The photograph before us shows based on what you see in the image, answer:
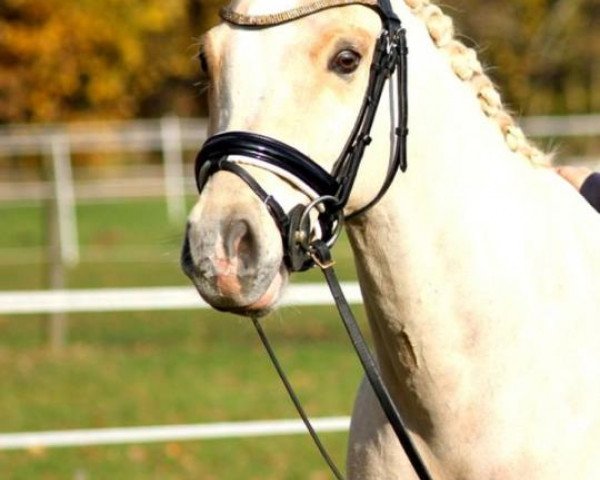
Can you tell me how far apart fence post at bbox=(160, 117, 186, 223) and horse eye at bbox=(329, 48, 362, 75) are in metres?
20.7

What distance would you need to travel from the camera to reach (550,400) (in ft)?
10.8

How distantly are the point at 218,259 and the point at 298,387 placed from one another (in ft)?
27.0

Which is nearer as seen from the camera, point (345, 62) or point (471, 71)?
point (345, 62)

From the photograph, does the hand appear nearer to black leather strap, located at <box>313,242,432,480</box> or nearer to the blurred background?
the blurred background

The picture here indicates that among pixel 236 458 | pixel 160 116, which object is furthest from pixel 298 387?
pixel 160 116

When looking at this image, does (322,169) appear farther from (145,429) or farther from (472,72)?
(145,429)

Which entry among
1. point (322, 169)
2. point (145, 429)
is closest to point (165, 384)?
point (145, 429)

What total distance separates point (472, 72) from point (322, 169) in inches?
23.8

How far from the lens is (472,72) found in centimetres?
343

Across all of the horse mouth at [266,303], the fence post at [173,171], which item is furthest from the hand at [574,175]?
the fence post at [173,171]

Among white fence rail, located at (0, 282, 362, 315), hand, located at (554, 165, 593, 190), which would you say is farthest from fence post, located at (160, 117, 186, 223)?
hand, located at (554, 165, 593, 190)

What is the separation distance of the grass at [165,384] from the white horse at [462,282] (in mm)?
3090

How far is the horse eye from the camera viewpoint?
306 cm

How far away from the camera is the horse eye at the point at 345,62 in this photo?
10.0 feet
